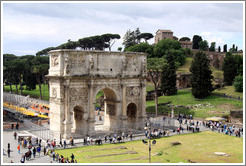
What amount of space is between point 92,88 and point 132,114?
8631mm

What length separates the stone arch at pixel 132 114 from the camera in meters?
47.0

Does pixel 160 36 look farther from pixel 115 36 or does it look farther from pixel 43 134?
pixel 43 134

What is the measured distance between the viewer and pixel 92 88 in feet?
138

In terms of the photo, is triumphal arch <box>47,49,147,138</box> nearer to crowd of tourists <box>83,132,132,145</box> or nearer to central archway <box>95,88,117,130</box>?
central archway <box>95,88,117,130</box>

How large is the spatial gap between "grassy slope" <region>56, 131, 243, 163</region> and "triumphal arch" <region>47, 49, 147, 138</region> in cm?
554

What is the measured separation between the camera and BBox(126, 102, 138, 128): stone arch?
154 feet

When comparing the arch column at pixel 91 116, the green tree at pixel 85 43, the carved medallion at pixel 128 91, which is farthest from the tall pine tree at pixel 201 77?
the green tree at pixel 85 43

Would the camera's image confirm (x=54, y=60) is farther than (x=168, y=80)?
No

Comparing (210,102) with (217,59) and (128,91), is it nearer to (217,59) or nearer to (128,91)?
(128,91)

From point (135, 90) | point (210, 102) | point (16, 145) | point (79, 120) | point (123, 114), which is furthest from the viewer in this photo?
point (210, 102)

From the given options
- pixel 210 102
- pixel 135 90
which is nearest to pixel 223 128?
pixel 135 90

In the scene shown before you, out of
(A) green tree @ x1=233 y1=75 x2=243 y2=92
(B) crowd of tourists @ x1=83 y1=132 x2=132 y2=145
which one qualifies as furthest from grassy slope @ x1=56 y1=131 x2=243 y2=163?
(A) green tree @ x1=233 y1=75 x2=243 y2=92

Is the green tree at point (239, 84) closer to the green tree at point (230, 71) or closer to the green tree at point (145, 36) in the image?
the green tree at point (230, 71)

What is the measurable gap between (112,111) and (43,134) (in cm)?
1017
